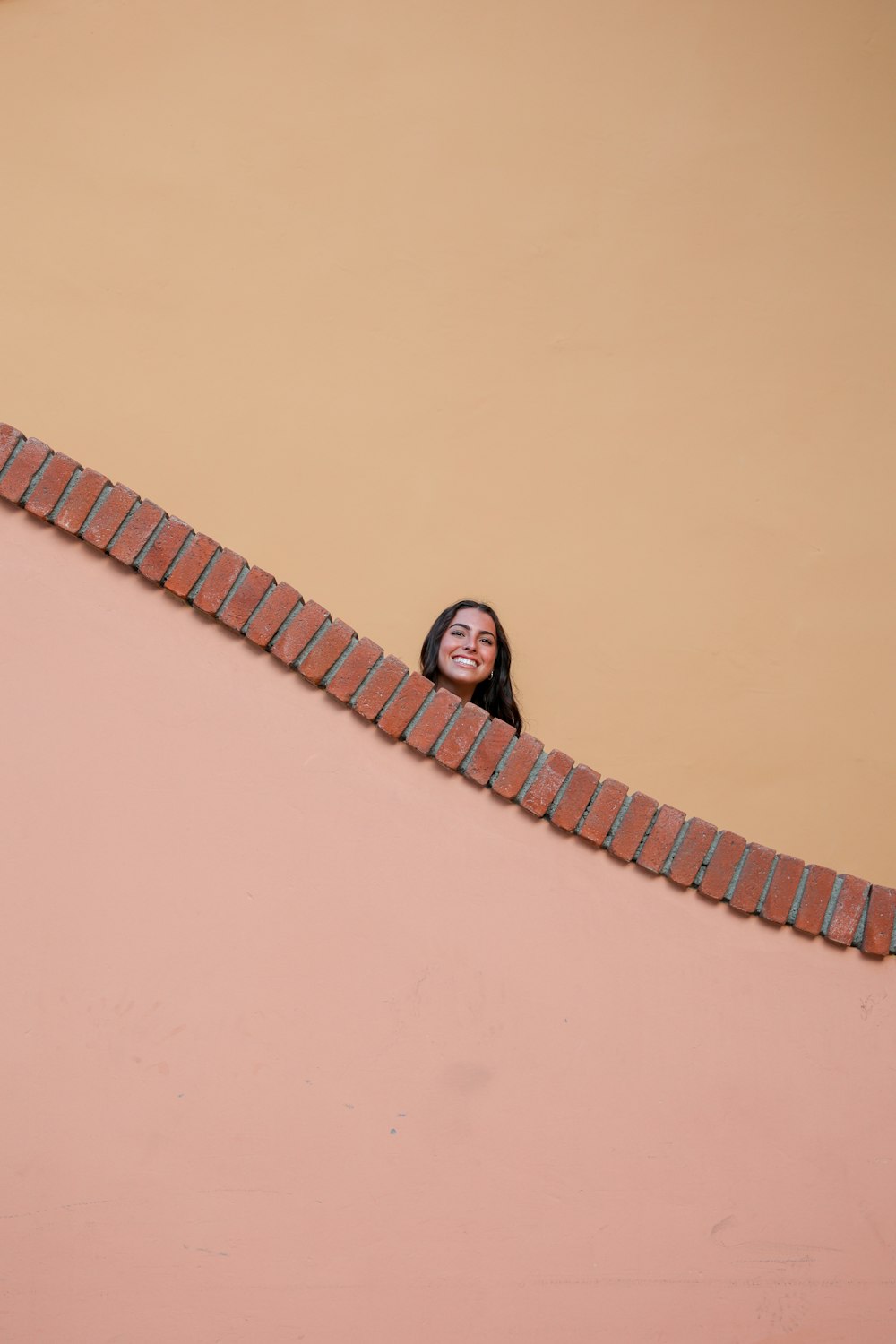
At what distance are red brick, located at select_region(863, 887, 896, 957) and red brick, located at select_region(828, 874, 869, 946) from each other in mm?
22

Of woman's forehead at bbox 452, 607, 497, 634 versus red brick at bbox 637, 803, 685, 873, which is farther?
woman's forehead at bbox 452, 607, 497, 634

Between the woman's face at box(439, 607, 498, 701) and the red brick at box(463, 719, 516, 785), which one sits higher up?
the woman's face at box(439, 607, 498, 701)

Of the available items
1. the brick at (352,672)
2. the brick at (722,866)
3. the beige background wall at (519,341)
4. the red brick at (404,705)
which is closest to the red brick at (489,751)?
the red brick at (404,705)

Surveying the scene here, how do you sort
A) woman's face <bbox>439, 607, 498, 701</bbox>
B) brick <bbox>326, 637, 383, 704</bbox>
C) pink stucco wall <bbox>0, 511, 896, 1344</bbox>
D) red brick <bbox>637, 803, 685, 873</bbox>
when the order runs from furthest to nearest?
woman's face <bbox>439, 607, 498, 701</bbox> → red brick <bbox>637, 803, 685, 873</bbox> → brick <bbox>326, 637, 383, 704</bbox> → pink stucco wall <bbox>0, 511, 896, 1344</bbox>

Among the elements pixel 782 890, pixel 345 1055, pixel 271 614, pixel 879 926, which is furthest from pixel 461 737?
pixel 879 926

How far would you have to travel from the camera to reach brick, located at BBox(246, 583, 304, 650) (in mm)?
2262

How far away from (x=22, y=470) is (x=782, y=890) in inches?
70.1

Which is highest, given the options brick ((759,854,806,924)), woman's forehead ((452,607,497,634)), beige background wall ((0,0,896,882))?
beige background wall ((0,0,896,882))

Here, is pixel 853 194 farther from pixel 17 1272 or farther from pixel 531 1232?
pixel 17 1272

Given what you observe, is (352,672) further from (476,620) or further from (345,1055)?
(476,620)

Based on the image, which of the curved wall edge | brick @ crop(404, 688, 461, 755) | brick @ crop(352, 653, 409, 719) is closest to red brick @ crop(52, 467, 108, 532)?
the curved wall edge

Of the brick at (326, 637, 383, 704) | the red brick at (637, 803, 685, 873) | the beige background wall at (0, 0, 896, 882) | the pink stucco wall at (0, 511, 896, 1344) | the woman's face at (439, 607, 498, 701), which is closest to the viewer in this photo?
the pink stucco wall at (0, 511, 896, 1344)

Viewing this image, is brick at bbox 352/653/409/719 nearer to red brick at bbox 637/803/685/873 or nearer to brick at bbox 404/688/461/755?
brick at bbox 404/688/461/755

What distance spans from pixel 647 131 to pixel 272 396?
1.82 meters
